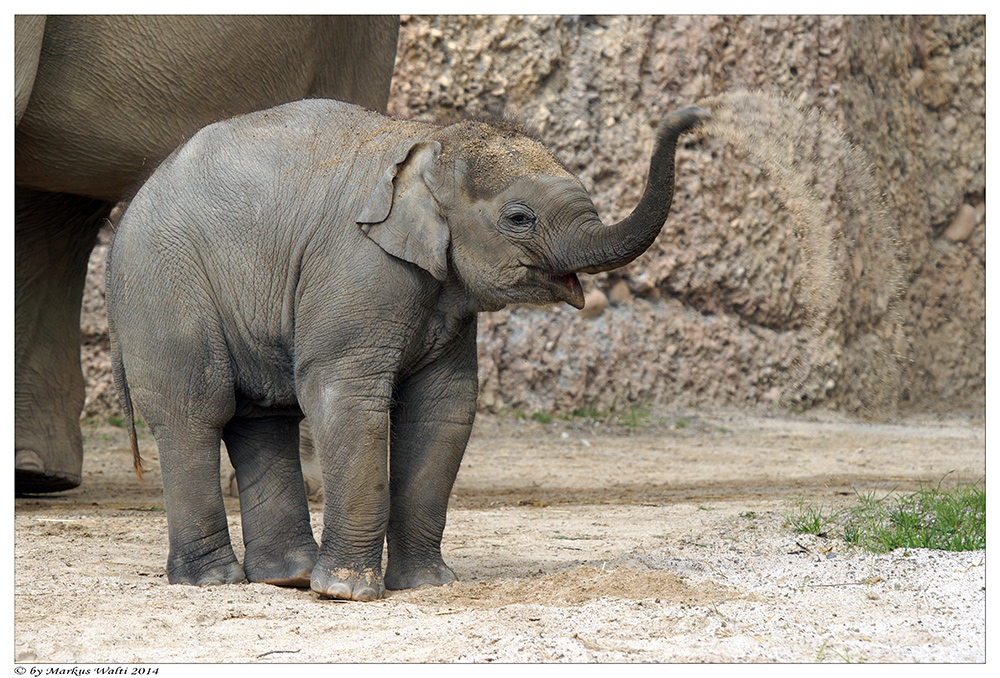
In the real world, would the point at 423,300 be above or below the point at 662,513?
above

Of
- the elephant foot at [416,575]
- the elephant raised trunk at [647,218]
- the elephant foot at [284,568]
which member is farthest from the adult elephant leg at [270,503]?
the elephant raised trunk at [647,218]

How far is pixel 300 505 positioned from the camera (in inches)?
161

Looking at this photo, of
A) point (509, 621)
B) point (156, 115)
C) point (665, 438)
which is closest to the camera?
point (509, 621)

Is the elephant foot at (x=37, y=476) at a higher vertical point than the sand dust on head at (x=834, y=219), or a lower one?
lower

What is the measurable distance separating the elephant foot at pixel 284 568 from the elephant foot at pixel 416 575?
0.27 m

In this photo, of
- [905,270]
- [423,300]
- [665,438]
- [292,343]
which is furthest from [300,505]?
[905,270]

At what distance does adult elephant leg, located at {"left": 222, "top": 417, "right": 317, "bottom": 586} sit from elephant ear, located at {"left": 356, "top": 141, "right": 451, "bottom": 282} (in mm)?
847

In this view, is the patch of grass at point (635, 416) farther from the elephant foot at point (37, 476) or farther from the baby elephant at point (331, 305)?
the baby elephant at point (331, 305)

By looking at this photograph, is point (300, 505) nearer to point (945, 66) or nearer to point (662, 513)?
point (662, 513)

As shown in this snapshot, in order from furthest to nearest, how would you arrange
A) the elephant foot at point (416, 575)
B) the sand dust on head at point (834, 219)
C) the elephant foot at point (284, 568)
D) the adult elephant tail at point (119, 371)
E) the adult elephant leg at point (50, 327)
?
the sand dust on head at point (834, 219)
the adult elephant leg at point (50, 327)
the adult elephant tail at point (119, 371)
the elephant foot at point (284, 568)
the elephant foot at point (416, 575)

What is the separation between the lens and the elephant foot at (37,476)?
564 cm

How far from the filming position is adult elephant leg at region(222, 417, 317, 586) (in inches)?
159

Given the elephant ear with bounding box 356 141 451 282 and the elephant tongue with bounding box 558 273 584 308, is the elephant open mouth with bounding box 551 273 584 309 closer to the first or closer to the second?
the elephant tongue with bounding box 558 273 584 308

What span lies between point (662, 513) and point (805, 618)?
2.11m
